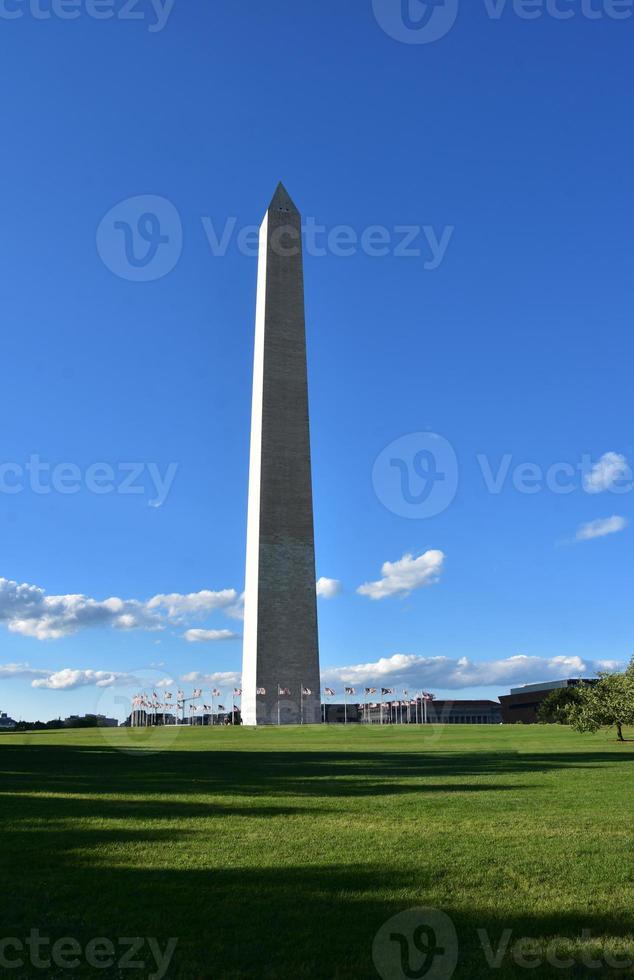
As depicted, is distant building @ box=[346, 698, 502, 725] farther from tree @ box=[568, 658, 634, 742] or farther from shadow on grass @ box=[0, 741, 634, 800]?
shadow on grass @ box=[0, 741, 634, 800]

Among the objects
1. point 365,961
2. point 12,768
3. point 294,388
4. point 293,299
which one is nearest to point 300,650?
point 294,388

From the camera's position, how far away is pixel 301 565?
64500mm

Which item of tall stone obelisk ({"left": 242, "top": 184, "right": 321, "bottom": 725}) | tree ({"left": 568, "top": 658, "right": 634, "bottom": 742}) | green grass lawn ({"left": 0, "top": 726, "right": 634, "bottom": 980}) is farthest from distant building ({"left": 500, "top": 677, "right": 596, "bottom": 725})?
green grass lawn ({"left": 0, "top": 726, "right": 634, "bottom": 980})

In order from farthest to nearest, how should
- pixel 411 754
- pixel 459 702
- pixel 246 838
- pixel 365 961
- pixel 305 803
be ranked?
pixel 459 702, pixel 411 754, pixel 305 803, pixel 246 838, pixel 365 961

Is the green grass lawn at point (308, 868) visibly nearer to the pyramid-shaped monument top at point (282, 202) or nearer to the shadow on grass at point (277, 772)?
the shadow on grass at point (277, 772)

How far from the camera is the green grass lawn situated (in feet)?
22.3

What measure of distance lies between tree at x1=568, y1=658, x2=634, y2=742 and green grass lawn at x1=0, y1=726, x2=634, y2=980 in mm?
18628

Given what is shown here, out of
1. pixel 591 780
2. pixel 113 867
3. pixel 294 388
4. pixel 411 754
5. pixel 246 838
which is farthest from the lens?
pixel 294 388

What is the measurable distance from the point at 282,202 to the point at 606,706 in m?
47.5

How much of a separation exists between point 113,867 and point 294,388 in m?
57.7

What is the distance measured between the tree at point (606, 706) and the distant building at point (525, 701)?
10165 centimetres

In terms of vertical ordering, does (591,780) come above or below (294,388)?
below

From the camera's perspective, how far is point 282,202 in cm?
6806

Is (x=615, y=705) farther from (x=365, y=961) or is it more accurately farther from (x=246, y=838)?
(x=365, y=961)
